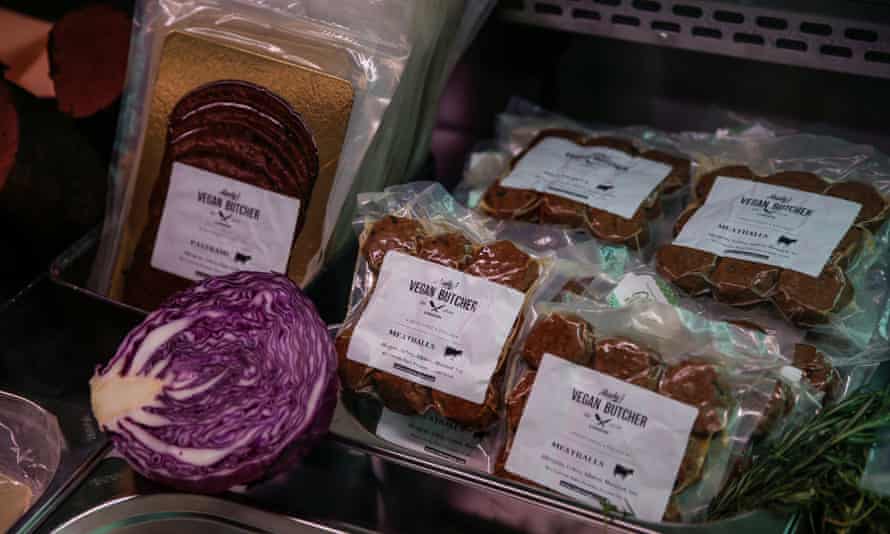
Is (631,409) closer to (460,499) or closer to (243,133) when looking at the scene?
(460,499)

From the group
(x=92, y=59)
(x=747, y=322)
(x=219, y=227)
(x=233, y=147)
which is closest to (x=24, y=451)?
(x=219, y=227)

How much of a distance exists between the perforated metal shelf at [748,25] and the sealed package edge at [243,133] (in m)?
0.27

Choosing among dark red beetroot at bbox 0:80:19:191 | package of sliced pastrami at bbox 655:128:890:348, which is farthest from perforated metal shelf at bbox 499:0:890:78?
dark red beetroot at bbox 0:80:19:191

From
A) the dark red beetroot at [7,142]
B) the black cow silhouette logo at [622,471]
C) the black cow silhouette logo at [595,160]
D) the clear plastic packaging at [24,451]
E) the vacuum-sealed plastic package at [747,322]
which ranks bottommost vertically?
the clear plastic packaging at [24,451]

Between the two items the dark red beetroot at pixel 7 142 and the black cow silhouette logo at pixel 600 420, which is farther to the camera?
the dark red beetroot at pixel 7 142

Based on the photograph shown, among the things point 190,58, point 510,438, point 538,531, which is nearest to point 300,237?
point 190,58

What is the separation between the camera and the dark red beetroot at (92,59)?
1516mm

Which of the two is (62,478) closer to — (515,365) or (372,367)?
(372,367)

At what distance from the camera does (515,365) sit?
1.14 metres

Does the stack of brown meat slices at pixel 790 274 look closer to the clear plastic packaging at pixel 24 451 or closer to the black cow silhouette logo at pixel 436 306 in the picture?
the black cow silhouette logo at pixel 436 306

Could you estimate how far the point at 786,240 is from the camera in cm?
123

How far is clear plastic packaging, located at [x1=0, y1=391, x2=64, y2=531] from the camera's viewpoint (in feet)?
3.79

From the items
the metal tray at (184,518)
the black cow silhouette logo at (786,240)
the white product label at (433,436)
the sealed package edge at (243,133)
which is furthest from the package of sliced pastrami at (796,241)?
the metal tray at (184,518)

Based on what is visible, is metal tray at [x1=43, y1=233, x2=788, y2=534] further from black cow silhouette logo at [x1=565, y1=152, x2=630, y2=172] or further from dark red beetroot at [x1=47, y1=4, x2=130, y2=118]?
dark red beetroot at [x1=47, y1=4, x2=130, y2=118]
